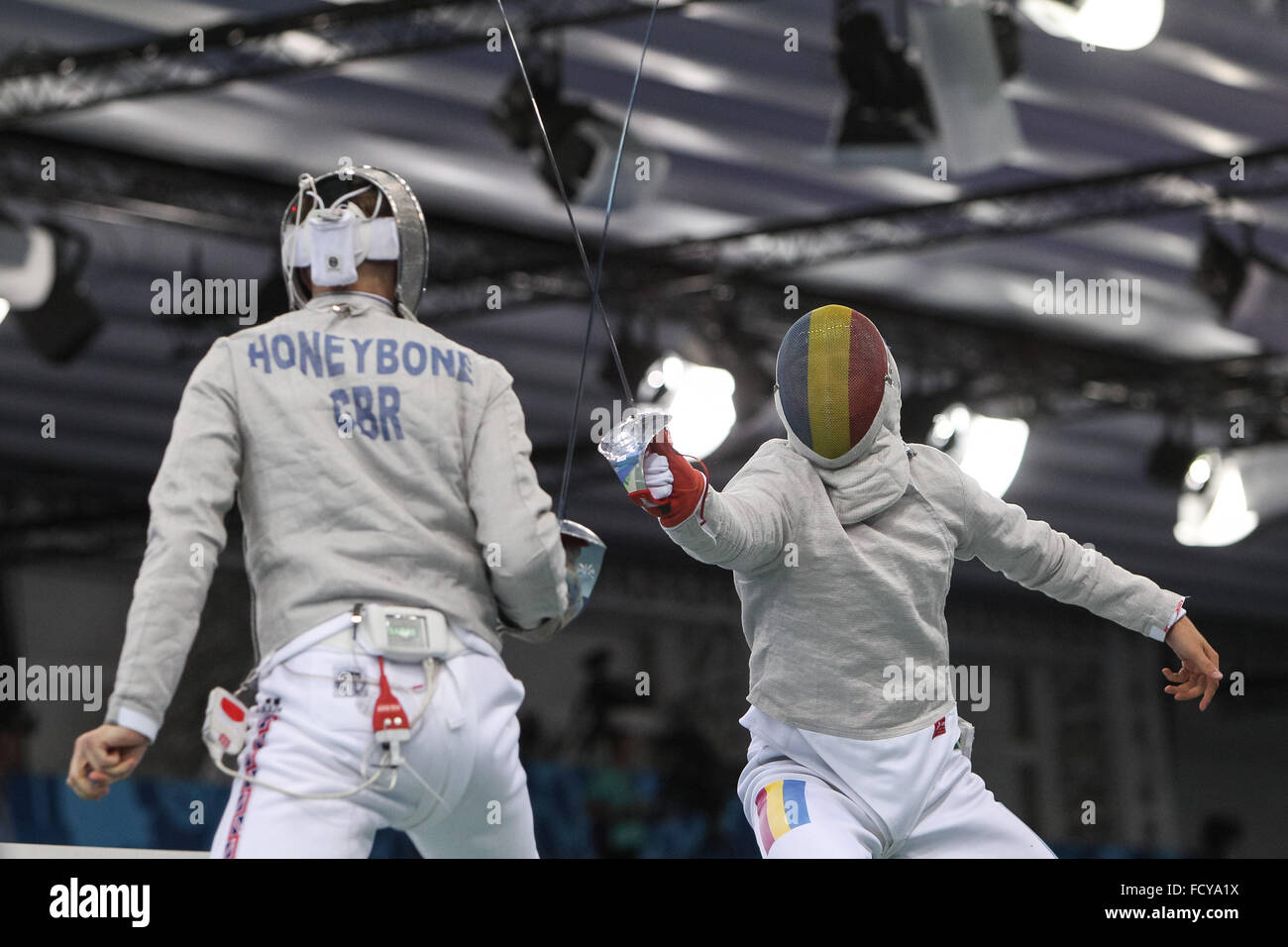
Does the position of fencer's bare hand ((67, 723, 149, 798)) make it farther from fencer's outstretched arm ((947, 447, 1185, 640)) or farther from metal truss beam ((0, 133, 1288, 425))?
metal truss beam ((0, 133, 1288, 425))

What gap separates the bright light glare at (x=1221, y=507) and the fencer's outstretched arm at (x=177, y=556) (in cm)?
693

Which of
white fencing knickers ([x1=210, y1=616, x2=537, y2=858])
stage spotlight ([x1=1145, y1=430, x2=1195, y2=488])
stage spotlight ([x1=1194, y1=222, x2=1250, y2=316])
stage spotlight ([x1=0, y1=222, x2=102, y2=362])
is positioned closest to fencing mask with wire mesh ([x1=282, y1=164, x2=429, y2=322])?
white fencing knickers ([x1=210, y1=616, x2=537, y2=858])

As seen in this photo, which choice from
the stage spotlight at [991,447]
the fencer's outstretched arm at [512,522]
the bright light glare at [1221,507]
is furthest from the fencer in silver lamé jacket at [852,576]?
the bright light glare at [1221,507]

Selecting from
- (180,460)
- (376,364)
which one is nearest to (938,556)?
(376,364)

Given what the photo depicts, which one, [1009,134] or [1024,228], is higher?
[1024,228]

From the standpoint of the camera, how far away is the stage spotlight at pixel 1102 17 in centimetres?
484

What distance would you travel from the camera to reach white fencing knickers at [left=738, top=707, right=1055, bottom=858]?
226cm

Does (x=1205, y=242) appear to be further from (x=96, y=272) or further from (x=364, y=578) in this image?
(x=364, y=578)

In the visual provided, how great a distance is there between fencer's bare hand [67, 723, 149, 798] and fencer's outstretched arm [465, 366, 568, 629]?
0.46 metres

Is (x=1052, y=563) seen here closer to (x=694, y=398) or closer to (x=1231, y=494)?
(x=694, y=398)

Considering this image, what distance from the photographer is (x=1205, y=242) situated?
6812 mm

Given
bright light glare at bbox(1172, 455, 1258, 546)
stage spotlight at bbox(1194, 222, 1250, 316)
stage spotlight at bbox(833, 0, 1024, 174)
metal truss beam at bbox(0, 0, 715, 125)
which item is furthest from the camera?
bright light glare at bbox(1172, 455, 1258, 546)
